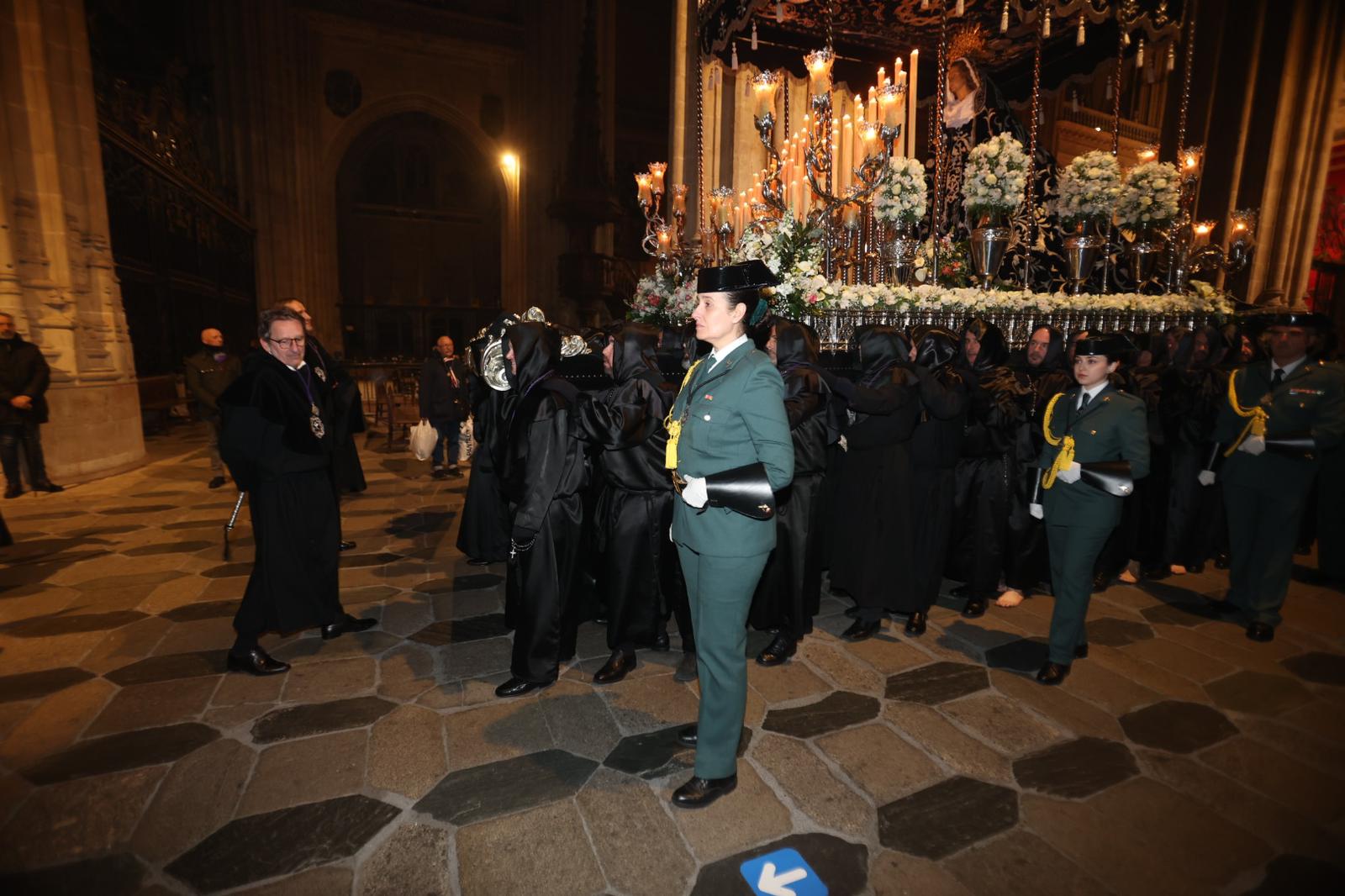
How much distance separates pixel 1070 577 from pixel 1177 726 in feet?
2.94

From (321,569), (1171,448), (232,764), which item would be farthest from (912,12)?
(232,764)

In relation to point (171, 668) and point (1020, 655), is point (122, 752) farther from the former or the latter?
point (1020, 655)

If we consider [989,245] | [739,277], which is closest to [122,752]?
[739,277]

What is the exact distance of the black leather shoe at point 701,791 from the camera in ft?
8.93

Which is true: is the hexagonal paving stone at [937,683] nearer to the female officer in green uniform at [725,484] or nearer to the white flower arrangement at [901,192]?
the female officer in green uniform at [725,484]

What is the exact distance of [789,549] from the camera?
409 cm

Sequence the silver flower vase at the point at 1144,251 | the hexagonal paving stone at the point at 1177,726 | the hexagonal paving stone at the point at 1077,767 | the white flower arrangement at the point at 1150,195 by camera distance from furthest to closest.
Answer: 1. the silver flower vase at the point at 1144,251
2. the white flower arrangement at the point at 1150,195
3. the hexagonal paving stone at the point at 1177,726
4. the hexagonal paving stone at the point at 1077,767

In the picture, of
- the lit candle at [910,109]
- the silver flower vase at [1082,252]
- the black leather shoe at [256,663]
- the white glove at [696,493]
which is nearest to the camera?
the white glove at [696,493]

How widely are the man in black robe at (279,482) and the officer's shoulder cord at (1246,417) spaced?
647cm

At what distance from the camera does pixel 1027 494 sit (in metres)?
5.28

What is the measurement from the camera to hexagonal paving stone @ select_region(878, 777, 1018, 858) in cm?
255

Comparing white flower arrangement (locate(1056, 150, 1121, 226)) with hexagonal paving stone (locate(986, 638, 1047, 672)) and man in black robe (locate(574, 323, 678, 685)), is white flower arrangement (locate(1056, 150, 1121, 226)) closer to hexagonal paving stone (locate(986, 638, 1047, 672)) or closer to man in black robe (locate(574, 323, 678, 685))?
hexagonal paving stone (locate(986, 638, 1047, 672))

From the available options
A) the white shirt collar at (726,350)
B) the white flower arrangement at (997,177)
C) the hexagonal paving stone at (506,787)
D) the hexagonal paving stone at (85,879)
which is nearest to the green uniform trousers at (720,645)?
the hexagonal paving stone at (506,787)

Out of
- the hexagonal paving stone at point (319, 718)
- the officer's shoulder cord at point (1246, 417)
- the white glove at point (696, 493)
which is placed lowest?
the hexagonal paving stone at point (319, 718)
